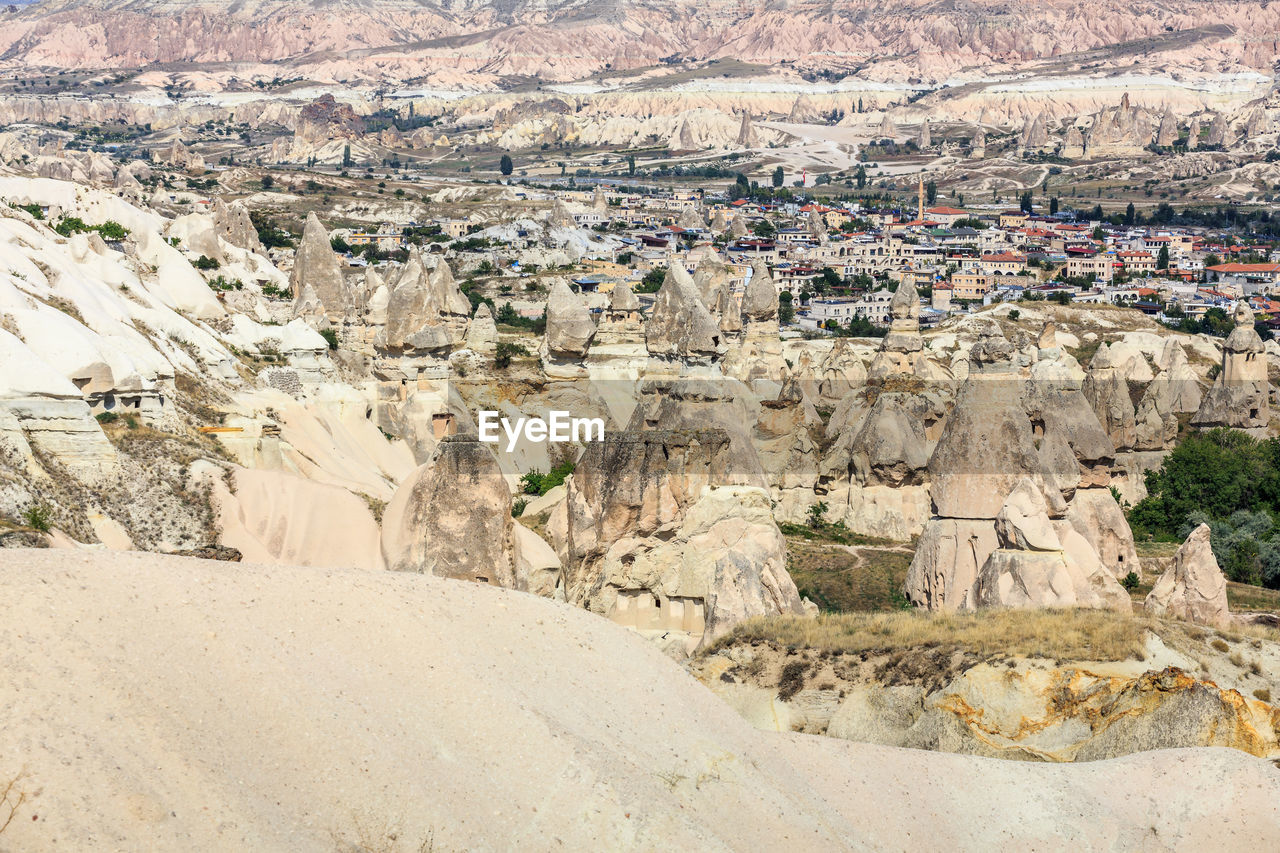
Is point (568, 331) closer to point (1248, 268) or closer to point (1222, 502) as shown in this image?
point (1222, 502)

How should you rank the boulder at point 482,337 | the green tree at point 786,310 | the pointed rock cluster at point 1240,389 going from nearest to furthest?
the boulder at point 482,337 < the pointed rock cluster at point 1240,389 < the green tree at point 786,310

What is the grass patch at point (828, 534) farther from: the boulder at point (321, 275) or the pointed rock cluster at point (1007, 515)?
the boulder at point (321, 275)

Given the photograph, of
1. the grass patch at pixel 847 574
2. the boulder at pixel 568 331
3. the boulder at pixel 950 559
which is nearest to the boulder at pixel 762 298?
the boulder at pixel 568 331

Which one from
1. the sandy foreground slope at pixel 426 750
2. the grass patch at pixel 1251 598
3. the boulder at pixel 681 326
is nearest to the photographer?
the sandy foreground slope at pixel 426 750

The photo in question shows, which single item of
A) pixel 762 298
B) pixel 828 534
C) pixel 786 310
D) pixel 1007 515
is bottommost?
pixel 786 310

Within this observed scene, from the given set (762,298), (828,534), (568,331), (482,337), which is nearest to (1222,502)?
(828,534)

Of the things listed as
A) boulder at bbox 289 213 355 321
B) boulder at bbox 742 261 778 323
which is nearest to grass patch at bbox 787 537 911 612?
boulder at bbox 742 261 778 323

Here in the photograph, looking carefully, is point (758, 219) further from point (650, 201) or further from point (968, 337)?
point (968, 337)
